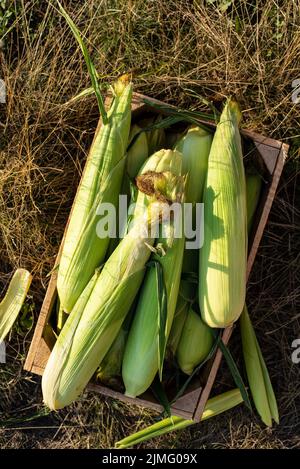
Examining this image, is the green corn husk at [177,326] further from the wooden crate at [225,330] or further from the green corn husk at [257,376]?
the green corn husk at [257,376]

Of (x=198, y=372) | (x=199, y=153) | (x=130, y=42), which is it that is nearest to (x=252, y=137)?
(x=199, y=153)

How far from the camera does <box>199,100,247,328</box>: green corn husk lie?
1.69 meters

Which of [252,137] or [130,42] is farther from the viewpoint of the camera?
[130,42]

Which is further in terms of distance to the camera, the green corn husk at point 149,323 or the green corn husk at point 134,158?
the green corn husk at point 134,158

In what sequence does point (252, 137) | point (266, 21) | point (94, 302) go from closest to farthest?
point (94, 302) < point (252, 137) < point (266, 21)

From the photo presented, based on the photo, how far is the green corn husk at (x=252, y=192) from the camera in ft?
6.26

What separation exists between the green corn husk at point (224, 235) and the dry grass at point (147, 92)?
47 cm

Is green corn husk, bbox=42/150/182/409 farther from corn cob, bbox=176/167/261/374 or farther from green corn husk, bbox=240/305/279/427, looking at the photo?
green corn husk, bbox=240/305/279/427

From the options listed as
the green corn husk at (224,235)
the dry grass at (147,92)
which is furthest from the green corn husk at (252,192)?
the dry grass at (147,92)

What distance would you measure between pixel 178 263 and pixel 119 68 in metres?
0.90

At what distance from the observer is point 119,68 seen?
2.16m

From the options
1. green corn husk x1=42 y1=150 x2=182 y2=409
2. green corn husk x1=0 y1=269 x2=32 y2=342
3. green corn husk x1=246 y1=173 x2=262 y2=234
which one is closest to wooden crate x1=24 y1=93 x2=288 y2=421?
green corn husk x1=246 y1=173 x2=262 y2=234
